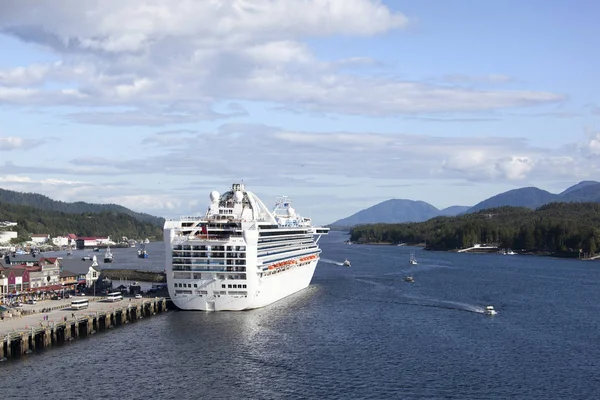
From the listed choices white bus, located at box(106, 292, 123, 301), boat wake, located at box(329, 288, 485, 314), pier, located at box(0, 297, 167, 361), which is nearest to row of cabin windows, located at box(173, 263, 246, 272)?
pier, located at box(0, 297, 167, 361)

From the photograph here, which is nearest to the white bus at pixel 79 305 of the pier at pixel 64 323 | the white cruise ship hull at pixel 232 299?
the pier at pixel 64 323

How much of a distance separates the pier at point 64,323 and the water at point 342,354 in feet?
5.45

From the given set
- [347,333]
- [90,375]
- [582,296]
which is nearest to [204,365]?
[90,375]

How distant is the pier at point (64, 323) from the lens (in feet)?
167

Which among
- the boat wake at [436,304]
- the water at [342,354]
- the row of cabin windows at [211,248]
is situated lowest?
the water at [342,354]

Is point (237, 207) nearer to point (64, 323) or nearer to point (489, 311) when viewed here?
point (64, 323)

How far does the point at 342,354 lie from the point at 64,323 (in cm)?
2364

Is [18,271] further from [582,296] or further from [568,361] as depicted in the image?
[582,296]

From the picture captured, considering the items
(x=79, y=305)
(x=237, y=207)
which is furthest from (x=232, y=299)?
(x=79, y=305)

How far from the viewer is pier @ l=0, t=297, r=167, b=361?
51.0m

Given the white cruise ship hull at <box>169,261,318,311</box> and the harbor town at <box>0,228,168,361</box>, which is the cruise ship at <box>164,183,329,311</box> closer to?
the white cruise ship hull at <box>169,261,318,311</box>

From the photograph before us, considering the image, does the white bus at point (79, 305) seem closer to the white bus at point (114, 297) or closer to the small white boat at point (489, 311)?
the white bus at point (114, 297)

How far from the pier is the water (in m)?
1.66

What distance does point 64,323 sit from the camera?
2255 inches
